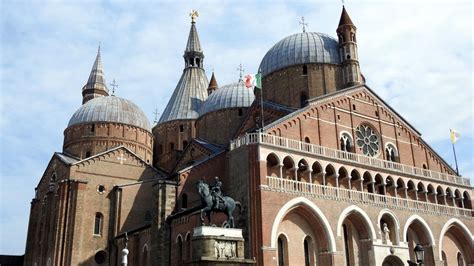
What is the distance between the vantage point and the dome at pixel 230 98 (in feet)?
138

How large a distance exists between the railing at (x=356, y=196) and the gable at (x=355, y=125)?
3.25 meters

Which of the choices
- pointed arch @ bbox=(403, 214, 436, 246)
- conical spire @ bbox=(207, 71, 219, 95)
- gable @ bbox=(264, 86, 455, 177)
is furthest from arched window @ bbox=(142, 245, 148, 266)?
conical spire @ bbox=(207, 71, 219, 95)

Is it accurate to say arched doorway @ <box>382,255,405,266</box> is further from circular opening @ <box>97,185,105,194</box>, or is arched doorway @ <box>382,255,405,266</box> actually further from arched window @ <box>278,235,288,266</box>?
circular opening @ <box>97,185,105,194</box>

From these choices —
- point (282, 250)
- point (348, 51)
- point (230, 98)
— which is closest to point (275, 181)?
point (282, 250)

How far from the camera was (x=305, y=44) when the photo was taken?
38.9 metres

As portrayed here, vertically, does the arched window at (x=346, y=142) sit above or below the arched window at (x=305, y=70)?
below

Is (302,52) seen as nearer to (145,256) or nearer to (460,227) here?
(460,227)

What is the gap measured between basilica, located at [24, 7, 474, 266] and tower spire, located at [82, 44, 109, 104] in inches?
504

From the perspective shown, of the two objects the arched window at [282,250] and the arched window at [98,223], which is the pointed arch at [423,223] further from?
the arched window at [98,223]

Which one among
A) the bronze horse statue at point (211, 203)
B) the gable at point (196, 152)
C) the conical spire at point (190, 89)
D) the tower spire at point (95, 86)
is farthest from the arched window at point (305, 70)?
the tower spire at point (95, 86)

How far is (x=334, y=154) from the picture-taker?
30969 millimetres

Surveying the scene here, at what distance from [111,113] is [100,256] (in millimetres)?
13601

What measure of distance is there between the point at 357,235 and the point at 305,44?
15911 mm

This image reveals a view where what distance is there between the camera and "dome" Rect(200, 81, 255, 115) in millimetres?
41969
